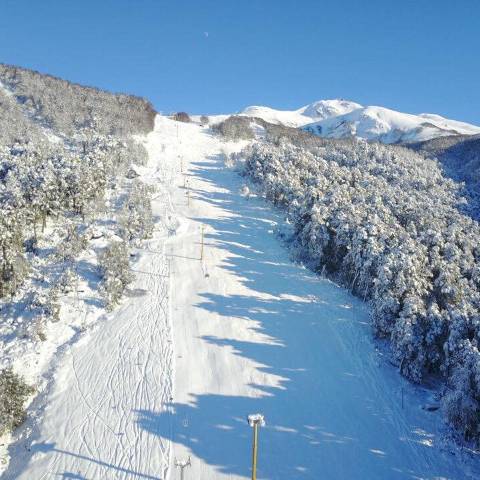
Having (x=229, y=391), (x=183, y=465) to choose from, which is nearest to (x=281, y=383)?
(x=229, y=391)

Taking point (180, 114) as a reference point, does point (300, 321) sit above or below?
below

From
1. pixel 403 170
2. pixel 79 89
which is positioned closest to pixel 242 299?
pixel 403 170

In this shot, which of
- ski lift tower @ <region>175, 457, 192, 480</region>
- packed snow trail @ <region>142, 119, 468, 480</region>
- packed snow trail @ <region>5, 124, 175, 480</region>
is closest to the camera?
ski lift tower @ <region>175, 457, 192, 480</region>

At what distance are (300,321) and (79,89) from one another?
102 meters

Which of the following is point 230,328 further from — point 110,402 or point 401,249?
point 401,249

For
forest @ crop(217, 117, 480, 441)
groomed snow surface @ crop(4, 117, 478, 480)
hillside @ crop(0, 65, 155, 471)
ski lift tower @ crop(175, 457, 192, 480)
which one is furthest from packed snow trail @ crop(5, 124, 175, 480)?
forest @ crop(217, 117, 480, 441)

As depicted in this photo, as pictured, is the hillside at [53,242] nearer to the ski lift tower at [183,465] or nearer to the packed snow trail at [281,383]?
the packed snow trail at [281,383]

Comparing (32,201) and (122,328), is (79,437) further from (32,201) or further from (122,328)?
(32,201)

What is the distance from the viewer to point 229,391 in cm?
3212

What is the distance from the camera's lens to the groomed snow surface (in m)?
26.2

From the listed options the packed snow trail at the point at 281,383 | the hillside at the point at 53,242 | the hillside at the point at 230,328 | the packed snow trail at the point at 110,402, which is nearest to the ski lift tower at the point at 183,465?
the packed snow trail at the point at 281,383

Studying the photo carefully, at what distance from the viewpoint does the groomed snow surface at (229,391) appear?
1033 inches

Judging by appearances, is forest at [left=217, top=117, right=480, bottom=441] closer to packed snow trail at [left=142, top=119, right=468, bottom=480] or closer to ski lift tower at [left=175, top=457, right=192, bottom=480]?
packed snow trail at [left=142, top=119, right=468, bottom=480]

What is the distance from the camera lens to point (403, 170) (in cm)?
9062
